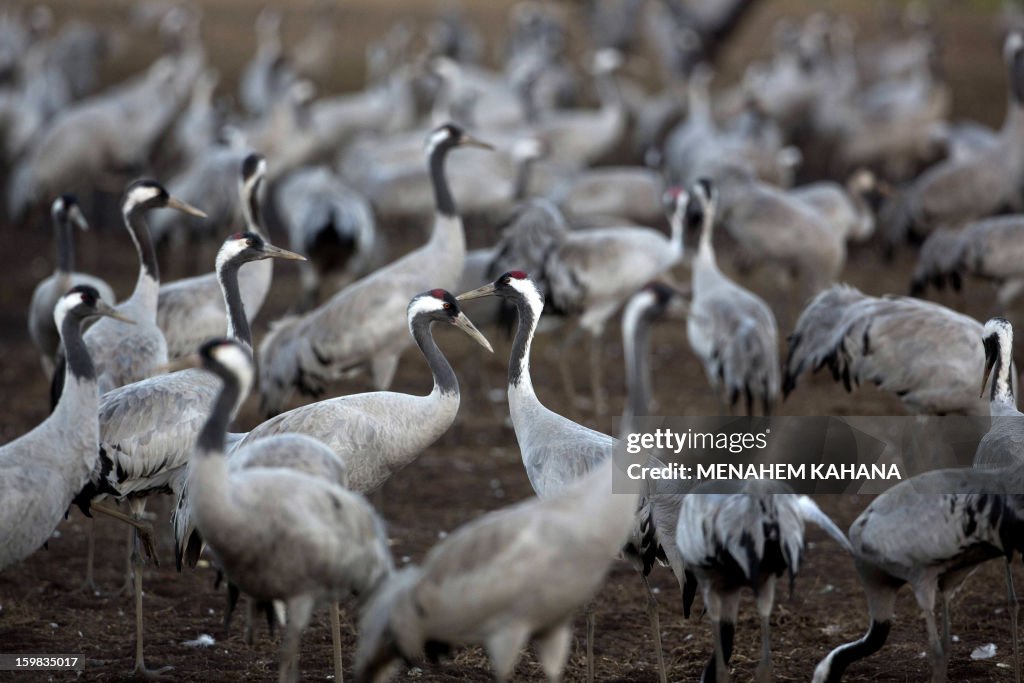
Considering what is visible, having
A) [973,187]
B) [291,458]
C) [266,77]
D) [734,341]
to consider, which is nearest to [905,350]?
[734,341]

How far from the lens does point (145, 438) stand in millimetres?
5391

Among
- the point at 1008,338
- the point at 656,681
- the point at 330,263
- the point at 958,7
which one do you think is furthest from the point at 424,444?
the point at 958,7

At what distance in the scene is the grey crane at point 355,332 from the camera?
7.30m

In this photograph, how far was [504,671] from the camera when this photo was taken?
13.0ft

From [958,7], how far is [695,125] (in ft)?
39.2

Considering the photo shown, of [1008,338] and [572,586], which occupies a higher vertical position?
[1008,338]

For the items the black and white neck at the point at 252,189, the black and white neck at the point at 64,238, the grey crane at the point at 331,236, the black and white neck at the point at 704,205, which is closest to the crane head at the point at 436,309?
the black and white neck at the point at 252,189

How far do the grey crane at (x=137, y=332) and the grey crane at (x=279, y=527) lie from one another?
5.75 feet

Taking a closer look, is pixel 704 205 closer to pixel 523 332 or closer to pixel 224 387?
pixel 523 332

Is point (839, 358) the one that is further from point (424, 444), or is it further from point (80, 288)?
point (80, 288)

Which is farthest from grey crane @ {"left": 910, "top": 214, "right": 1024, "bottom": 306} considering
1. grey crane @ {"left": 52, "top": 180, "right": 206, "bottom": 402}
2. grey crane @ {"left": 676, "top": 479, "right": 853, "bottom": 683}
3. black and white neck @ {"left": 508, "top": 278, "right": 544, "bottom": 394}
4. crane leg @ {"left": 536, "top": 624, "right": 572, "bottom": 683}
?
crane leg @ {"left": 536, "top": 624, "right": 572, "bottom": 683}

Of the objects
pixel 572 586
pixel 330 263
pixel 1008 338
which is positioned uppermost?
pixel 330 263

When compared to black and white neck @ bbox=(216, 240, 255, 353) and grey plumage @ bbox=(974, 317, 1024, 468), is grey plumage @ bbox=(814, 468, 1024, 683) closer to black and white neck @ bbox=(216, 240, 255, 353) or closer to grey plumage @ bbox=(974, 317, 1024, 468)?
grey plumage @ bbox=(974, 317, 1024, 468)

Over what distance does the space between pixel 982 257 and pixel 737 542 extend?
4.90 m
